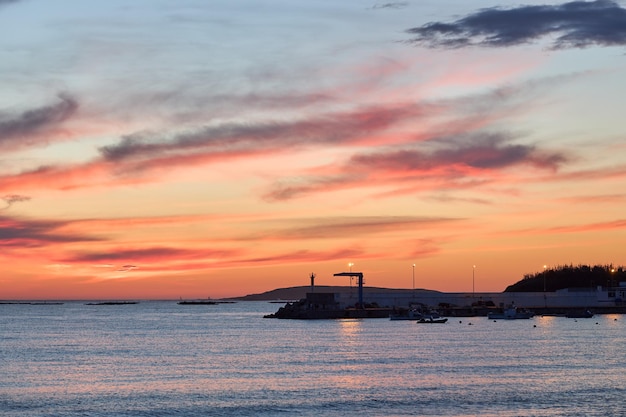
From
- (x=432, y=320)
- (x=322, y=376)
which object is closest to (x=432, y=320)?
(x=432, y=320)

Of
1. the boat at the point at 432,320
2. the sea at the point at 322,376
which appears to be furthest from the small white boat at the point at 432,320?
the sea at the point at 322,376

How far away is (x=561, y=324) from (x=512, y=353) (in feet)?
258

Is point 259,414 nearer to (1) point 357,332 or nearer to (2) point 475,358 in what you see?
(2) point 475,358

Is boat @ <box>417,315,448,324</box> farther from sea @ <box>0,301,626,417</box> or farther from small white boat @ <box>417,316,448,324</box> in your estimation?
sea @ <box>0,301,626,417</box>

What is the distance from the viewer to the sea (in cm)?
6556

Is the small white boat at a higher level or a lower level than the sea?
higher

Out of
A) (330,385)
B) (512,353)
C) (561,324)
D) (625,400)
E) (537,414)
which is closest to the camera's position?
(537,414)

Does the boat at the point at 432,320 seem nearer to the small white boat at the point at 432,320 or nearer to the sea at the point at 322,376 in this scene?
the small white boat at the point at 432,320

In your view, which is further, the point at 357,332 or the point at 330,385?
the point at 357,332

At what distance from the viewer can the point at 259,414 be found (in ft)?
205

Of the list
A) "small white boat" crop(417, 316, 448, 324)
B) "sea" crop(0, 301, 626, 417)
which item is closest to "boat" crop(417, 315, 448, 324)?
"small white boat" crop(417, 316, 448, 324)

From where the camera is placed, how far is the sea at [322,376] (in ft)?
215

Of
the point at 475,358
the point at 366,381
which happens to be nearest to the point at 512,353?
the point at 475,358

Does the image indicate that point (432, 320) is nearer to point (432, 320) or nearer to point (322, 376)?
point (432, 320)
